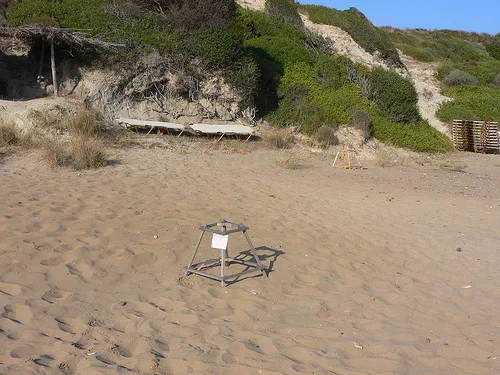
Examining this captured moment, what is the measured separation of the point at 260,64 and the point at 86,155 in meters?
11.4

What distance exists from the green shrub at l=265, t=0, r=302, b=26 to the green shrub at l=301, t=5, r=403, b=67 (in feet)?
10.7

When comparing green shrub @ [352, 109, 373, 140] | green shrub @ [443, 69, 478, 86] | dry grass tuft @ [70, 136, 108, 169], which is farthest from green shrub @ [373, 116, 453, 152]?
dry grass tuft @ [70, 136, 108, 169]

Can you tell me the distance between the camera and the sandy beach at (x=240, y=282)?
3734mm

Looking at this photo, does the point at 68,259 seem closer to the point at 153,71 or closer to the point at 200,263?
the point at 200,263

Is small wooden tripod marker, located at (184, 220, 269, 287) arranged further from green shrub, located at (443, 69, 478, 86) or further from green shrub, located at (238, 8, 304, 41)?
green shrub, located at (443, 69, 478, 86)

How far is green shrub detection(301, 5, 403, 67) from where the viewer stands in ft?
97.0

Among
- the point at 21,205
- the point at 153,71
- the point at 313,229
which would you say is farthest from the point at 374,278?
the point at 153,71

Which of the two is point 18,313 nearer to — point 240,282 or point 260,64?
point 240,282

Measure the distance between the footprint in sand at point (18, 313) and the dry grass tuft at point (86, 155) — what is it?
6.09 meters

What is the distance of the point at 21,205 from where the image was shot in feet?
23.5

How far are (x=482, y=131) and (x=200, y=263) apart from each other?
18.1 meters

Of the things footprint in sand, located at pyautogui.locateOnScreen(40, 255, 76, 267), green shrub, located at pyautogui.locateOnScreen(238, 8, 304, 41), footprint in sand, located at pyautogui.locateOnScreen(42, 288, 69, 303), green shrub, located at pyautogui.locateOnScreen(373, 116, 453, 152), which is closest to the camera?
footprint in sand, located at pyautogui.locateOnScreen(42, 288, 69, 303)

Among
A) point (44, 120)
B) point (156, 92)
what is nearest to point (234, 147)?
point (156, 92)

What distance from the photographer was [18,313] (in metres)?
4.11
